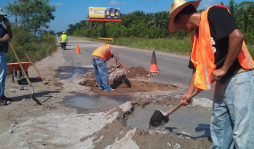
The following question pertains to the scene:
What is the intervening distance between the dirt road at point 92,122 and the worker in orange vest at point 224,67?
28.1 inches

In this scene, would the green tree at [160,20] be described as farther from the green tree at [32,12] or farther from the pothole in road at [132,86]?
the pothole in road at [132,86]

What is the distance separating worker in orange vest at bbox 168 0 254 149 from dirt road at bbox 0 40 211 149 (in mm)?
713

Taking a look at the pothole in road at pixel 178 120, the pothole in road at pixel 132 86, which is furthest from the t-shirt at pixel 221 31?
the pothole in road at pixel 132 86

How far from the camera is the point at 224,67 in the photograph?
90.7 inches

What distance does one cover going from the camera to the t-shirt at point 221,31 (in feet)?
7.18

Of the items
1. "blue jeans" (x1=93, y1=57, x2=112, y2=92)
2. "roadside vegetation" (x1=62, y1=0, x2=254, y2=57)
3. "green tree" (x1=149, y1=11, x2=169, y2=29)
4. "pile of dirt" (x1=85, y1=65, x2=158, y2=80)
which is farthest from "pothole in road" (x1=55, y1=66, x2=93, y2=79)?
"green tree" (x1=149, y1=11, x2=169, y2=29)

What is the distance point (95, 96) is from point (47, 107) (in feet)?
4.61

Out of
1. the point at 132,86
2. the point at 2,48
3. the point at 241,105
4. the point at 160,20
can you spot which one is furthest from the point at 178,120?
the point at 160,20

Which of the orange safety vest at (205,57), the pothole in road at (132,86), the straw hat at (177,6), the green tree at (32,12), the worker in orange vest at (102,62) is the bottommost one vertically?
the pothole in road at (132,86)

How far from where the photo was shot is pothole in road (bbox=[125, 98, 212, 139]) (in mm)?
3789

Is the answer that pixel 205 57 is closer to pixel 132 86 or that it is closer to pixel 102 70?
pixel 102 70

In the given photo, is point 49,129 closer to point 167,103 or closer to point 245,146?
point 167,103

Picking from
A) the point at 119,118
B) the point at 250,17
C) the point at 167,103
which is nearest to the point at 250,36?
the point at 250,17

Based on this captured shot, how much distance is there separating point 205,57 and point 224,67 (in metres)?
0.22
